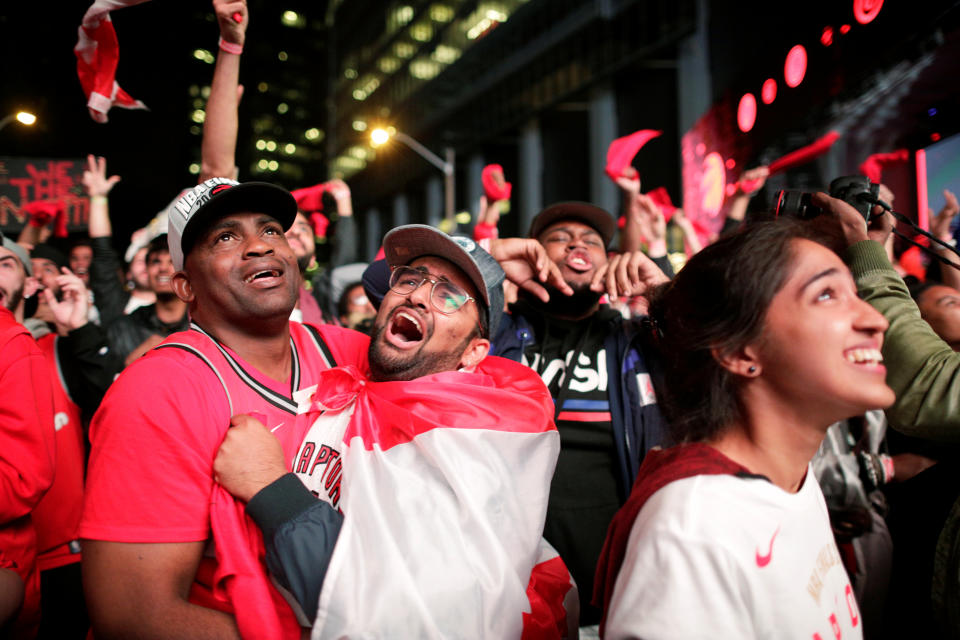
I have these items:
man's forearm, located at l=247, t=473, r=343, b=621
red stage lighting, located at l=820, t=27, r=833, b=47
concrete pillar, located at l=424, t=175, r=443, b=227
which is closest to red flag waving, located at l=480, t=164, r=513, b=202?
man's forearm, located at l=247, t=473, r=343, b=621

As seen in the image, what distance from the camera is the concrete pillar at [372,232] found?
1868 inches

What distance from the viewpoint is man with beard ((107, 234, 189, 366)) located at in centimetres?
400

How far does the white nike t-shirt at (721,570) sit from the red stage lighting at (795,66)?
9.95 meters

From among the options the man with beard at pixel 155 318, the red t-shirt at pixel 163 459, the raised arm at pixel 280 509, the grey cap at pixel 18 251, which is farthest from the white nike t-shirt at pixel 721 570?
the man with beard at pixel 155 318

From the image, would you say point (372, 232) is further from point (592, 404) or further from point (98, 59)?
point (592, 404)

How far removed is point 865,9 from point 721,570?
872 centimetres

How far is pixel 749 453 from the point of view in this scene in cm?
162

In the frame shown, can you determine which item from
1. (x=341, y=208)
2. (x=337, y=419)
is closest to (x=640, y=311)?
(x=337, y=419)

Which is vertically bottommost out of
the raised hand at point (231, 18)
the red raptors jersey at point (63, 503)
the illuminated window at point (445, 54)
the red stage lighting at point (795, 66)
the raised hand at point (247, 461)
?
the red raptors jersey at point (63, 503)

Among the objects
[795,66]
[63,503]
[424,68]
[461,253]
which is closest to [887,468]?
[461,253]

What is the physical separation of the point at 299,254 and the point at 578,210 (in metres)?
1.98

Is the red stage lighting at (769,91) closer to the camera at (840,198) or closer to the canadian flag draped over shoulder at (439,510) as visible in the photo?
the camera at (840,198)

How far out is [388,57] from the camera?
148 ft

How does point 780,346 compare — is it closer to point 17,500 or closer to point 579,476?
point 579,476
